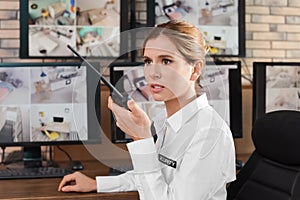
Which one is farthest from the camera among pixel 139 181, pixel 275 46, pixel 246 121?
pixel 275 46

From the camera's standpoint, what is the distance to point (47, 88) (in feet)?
6.95

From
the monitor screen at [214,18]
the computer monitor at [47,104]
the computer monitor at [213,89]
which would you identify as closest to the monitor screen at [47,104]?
the computer monitor at [47,104]

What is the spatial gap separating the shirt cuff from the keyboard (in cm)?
65

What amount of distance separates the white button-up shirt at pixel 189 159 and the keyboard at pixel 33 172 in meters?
0.63

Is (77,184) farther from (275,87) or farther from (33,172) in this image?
(275,87)

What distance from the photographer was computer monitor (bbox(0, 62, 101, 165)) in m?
2.09

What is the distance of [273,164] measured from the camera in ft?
5.52

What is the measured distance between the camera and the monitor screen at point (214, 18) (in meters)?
2.46

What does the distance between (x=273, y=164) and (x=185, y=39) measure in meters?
0.60

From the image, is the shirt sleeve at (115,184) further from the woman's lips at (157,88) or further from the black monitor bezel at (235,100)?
the black monitor bezel at (235,100)

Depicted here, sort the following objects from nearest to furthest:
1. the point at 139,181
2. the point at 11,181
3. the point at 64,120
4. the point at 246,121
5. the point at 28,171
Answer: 1. the point at 139,181
2. the point at 11,181
3. the point at 28,171
4. the point at 64,120
5. the point at 246,121

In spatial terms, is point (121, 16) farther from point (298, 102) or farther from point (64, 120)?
point (298, 102)

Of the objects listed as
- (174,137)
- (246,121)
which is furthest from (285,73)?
(174,137)

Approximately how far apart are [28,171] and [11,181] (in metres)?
0.13
